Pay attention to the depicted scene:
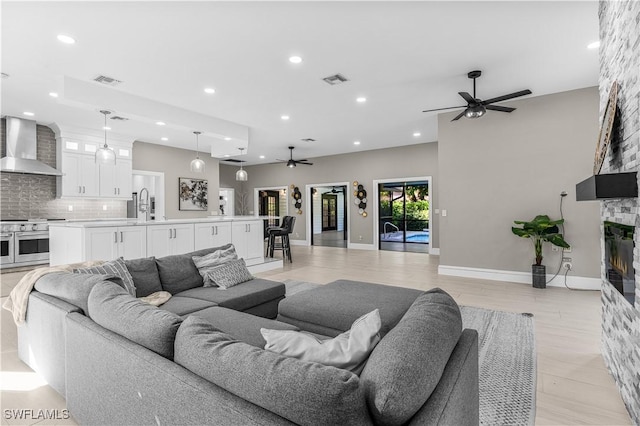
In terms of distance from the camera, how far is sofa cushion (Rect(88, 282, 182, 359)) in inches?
53.0

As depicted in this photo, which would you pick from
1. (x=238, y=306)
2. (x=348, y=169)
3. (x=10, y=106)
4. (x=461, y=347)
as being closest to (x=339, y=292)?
(x=238, y=306)

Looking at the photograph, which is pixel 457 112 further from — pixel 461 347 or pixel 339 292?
pixel 461 347

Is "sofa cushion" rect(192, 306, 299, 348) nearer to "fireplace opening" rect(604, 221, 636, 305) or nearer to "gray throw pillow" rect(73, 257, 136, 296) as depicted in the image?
"gray throw pillow" rect(73, 257, 136, 296)

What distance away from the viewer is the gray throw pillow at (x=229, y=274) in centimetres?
319

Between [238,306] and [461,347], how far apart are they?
79.8 inches

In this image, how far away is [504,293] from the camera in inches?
176

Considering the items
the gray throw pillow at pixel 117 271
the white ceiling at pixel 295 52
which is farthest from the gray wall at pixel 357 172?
the gray throw pillow at pixel 117 271

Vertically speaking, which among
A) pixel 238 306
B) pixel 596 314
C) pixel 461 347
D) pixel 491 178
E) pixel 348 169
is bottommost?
pixel 596 314

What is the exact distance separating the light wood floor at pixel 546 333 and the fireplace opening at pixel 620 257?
696 mm

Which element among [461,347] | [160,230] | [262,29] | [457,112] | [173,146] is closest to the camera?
[461,347]

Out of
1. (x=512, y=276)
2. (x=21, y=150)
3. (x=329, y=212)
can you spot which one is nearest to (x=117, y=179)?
(x=21, y=150)

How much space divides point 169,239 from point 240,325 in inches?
148

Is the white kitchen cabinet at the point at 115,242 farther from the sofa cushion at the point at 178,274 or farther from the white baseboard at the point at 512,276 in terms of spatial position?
the white baseboard at the point at 512,276

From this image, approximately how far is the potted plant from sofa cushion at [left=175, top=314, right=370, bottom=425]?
4739mm
